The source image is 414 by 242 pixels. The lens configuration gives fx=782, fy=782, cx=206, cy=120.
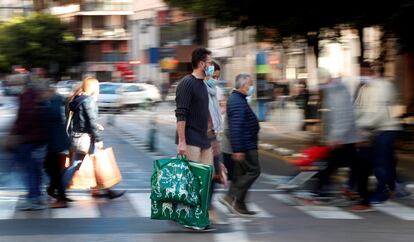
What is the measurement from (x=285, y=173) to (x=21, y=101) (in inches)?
228

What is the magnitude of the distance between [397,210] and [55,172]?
4210 millimetres

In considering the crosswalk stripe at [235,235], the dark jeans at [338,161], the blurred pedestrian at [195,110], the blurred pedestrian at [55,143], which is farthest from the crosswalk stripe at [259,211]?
the blurred pedestrian at [55,143]

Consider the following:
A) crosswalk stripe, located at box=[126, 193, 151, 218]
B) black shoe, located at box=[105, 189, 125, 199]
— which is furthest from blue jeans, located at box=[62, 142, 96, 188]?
crosswalk stripe, located at box=[126, 193, 151, 218]

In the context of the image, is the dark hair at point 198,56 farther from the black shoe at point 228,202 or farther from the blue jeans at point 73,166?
the blue jeans at point 73,166

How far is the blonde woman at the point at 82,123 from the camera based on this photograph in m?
10.0

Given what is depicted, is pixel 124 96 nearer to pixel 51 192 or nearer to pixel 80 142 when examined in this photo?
pixel 80 142

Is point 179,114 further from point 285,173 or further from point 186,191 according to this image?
point 285,173

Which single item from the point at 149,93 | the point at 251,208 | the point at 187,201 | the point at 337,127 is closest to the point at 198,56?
the point at 187,201

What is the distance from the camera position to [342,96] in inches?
371

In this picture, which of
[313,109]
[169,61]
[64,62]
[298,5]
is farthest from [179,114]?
[64,62]

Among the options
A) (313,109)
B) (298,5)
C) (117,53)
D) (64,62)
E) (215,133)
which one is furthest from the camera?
(117,53)

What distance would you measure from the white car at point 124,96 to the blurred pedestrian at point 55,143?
29.8 m

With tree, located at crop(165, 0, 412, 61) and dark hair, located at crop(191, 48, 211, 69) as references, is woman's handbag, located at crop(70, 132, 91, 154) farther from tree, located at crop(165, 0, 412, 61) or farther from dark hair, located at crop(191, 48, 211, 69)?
tree, located at crop(165, 0, 412, 61)

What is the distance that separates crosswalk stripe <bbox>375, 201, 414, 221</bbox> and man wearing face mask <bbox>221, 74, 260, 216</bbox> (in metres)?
1.80
